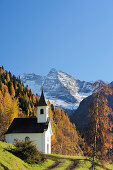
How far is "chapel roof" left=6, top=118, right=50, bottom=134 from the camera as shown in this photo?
44.4 metres

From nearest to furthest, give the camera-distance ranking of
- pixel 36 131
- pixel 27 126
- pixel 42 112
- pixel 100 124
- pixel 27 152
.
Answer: pixel 100 124 < pixel 27 152 < pixel 36 131 < pixel 27 126 < pixel 42 112

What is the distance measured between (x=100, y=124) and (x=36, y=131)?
2417 cm

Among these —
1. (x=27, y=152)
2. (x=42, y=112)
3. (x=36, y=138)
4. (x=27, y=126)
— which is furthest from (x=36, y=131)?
(x=27, y=152)

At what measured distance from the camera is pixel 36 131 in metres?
44.0

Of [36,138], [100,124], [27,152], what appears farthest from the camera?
[36,138]

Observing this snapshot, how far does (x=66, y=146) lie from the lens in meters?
74.6

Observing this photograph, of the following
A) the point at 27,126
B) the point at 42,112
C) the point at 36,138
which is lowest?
the point at 36,138

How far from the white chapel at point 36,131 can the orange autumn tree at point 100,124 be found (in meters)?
22.8

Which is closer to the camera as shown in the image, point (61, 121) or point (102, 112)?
point (102, 112)

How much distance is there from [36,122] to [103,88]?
26459mm

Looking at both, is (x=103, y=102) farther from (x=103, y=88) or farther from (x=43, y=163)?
(x=43, y=163)

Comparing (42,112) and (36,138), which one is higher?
(42,112)

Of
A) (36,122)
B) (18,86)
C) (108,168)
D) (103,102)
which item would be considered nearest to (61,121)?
(18,86)

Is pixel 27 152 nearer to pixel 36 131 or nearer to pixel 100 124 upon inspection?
pixel 100 124
